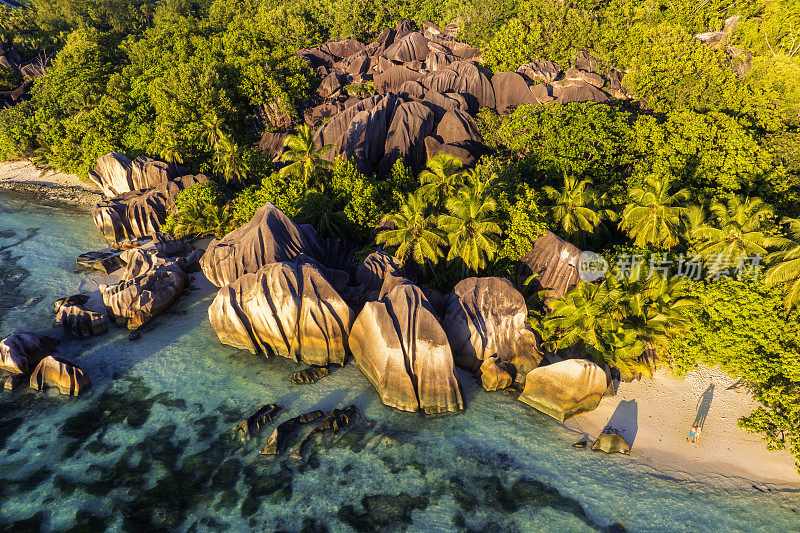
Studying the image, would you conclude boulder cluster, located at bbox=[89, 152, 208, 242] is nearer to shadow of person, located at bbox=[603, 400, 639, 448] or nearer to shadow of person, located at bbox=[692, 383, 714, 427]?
shadow of person, located at bbox=[603, 400, 639, 448]

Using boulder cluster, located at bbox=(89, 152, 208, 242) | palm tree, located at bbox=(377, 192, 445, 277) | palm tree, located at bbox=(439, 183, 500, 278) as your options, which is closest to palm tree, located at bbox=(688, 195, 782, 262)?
palm tree, located at bbox=(439, 183, 500, 278)

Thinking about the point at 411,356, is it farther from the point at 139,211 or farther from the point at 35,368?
the point at 139,211

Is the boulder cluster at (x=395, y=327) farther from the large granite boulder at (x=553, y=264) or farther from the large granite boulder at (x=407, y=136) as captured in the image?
the large granite boulder at (x=407, y=136)

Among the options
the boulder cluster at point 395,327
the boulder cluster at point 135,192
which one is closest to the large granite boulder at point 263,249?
the boulder cluster at point 395,327

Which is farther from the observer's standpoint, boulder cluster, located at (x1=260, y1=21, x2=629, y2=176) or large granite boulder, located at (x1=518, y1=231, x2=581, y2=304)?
boulder cluster, located at (x1=260, y1=21, x2=629, y2=176)

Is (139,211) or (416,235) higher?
(416,235)

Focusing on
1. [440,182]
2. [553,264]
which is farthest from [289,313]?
[553,264]

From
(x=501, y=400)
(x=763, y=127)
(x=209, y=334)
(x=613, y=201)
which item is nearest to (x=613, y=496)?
(x=501, y=400)
